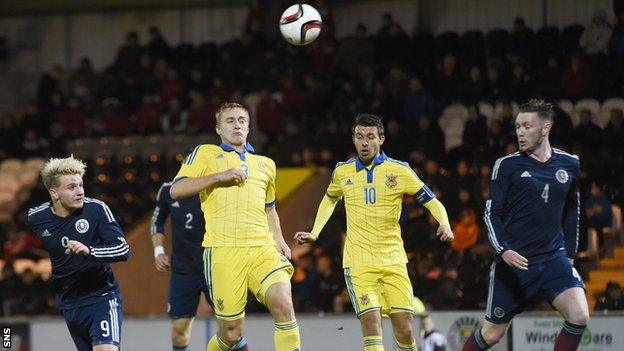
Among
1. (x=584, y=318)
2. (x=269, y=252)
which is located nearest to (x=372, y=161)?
(x=269, y=252)

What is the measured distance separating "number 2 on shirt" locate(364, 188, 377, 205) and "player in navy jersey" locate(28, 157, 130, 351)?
77.0 inches

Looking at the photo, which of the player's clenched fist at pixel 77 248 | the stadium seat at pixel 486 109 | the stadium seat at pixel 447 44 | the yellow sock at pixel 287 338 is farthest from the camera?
the stadium seat at pixel 447 44

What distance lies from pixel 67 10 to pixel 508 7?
344 inches

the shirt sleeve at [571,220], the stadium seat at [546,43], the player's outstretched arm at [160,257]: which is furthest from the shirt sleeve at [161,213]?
the stadium seat at [546,43]

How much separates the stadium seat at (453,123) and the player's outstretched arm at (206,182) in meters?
9.01

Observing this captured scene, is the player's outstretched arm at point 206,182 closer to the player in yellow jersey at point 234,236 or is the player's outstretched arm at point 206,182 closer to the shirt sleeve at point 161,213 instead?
the player in yellow jersey at point 234,236

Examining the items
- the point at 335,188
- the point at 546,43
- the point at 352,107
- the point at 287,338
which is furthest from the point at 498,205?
the point at 546,43

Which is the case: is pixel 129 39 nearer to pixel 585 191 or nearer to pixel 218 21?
pixel 218 21

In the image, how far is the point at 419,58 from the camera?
720 inches

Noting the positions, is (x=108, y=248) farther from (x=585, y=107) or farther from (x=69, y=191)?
(x=585, y=107)

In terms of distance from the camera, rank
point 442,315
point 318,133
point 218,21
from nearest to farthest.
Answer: point 442,315
point 318,133
point 218,21

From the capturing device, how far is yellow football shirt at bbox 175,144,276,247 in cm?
845

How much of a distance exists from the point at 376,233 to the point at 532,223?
4.16ft

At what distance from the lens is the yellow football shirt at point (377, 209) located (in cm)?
930
